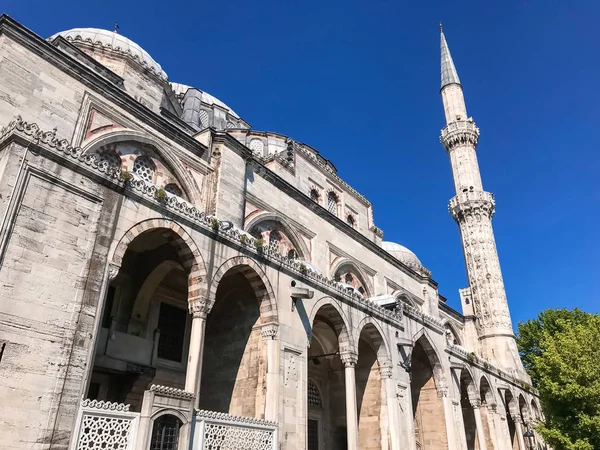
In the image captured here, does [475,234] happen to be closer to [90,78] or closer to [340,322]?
[340,322]

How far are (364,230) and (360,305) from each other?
37.7 feet

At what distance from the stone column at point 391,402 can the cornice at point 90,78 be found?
30.4 feet

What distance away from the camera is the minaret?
3074cm

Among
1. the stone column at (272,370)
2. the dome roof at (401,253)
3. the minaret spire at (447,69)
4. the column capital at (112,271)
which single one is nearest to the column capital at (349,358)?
the stone column at (272,370)

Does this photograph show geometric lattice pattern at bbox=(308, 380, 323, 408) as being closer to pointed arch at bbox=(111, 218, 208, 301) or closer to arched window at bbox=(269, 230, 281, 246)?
arched window at bbox=(269, 230, 281, 246)

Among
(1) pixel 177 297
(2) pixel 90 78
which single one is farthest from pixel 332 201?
(2) pixel 90 78

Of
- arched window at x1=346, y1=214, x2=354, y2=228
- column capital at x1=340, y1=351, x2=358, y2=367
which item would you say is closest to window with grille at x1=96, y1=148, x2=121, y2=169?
column capital at x1=340, y1=351, x2=358, y2=367

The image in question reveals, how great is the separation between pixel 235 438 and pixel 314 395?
8.00 metres

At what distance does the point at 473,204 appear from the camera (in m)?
33.9

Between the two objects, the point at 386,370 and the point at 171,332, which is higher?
the point at 171,332

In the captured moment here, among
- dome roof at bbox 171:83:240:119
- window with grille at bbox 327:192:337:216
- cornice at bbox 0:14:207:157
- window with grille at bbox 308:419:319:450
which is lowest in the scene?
window with grille at bbox 308:419:319:450

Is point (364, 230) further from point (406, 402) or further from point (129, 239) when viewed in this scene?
point (129, 239)

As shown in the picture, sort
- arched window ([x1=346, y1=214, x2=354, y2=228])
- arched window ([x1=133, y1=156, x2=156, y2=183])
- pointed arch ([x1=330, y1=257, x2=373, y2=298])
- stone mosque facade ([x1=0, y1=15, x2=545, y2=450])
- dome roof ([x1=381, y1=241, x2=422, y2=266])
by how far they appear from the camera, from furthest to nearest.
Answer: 1. dome roof ([x1=381, y1=241, x2=422, y2=266])
2. arched window ([x1=346, y1=214, x2=354, y2=228])
3. pointed arch ([x1=330, y1=257, x2=373, y2=298])
4. arched window ([x1=133, y1=156, x2=156, y2=183])
5. stone mosque facade ([x1=0, y1=15, x2=545, y2=450])

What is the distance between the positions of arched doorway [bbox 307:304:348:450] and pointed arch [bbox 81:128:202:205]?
5.91 metres
